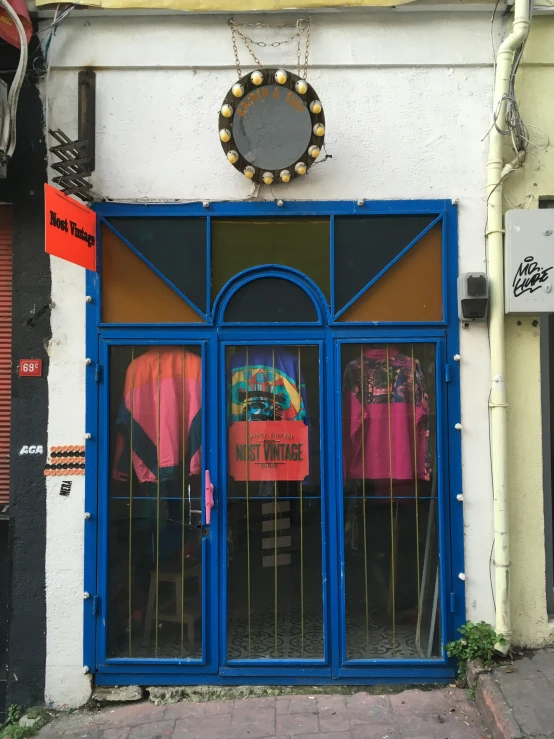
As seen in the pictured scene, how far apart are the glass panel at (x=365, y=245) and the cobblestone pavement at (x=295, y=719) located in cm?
289

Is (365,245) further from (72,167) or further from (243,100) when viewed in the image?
(72,167)

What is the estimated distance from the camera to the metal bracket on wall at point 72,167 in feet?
12.9

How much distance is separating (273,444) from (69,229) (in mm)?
2118

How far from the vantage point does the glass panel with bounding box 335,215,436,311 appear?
13.8 ft

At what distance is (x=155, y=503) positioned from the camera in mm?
4176

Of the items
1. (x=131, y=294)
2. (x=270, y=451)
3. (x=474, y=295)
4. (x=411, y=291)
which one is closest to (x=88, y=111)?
(x=131, y=294)

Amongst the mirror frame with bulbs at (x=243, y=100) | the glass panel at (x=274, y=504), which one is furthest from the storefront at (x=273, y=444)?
the mirror frame with bulbs at (x=243, y=100)

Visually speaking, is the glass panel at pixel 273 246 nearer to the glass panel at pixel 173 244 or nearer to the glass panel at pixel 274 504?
the glass panel at pixel 173 244

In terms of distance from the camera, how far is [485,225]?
13.6 ft

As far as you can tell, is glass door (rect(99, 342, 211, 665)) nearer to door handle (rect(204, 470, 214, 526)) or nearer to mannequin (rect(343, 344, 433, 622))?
door handle (rect(204, 470, 214, 526))

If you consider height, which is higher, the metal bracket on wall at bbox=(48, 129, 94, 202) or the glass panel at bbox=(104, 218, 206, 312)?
the metal bracket on wall at bbox=(48, 129, 94, 202)

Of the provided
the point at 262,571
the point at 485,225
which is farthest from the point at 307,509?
the point at 485,225

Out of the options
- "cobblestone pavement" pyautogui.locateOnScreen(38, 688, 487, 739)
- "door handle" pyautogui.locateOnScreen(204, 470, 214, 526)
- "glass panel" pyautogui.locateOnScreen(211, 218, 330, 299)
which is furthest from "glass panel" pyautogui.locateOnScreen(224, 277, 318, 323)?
"cobblestone pavement" pyautogui.locateOnScreen(38, 688, 487, 739)

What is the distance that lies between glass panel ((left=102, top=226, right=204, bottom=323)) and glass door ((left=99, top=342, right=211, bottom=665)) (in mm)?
236
